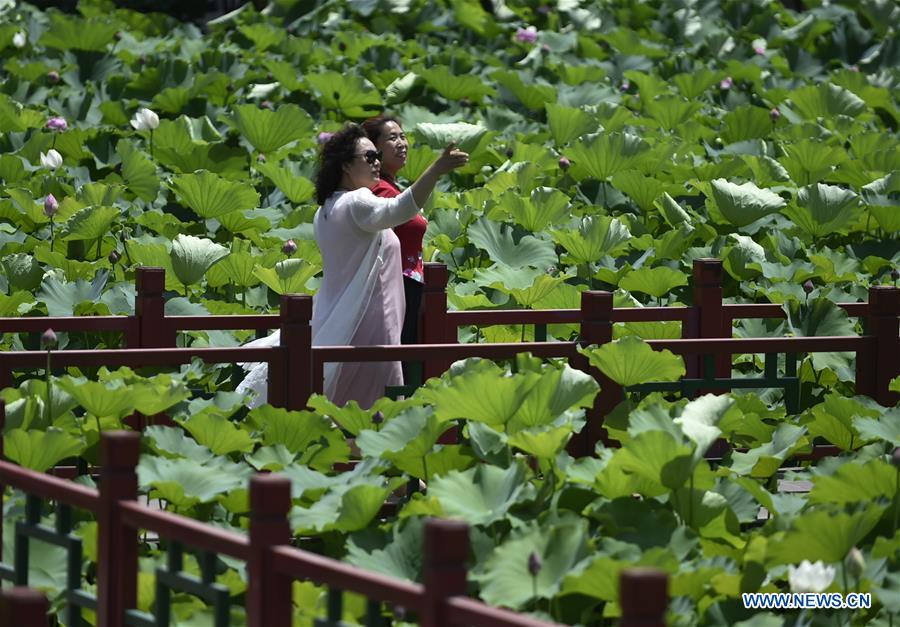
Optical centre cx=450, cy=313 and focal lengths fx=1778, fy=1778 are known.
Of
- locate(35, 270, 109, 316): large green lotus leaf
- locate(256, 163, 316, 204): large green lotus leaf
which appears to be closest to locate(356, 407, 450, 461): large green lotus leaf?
locate(35, 270, 109, 316): large green lotus leaf

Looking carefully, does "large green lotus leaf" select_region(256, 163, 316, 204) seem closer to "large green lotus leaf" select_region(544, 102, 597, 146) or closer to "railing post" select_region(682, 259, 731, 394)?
"large green lotus leaf" select_region(544, 102, 597, 146)

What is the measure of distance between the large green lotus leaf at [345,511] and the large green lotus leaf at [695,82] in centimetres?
686

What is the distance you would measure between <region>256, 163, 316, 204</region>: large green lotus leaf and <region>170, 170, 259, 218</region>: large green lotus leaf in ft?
1.83

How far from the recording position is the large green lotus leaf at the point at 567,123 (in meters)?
8.33

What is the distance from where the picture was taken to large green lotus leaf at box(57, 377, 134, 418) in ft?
12.1

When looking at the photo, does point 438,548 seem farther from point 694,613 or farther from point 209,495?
point 209,495

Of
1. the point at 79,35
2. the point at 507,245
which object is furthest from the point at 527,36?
the point at 507,245

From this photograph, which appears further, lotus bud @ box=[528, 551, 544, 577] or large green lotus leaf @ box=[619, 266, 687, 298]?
large green lotus leaf @ box=[619, 266, 687, 298]

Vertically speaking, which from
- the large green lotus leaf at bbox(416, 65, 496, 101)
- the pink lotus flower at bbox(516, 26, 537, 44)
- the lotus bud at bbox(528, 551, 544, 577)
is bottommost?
the lotus bud at bbox(528, 551, 544, 577)

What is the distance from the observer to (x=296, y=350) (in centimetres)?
418

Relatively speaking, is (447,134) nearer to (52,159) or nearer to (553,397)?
(52,159)

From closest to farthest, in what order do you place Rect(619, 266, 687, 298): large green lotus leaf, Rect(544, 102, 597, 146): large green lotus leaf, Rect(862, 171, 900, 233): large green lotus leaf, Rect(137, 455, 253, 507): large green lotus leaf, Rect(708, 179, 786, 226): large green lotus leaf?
Rect(137, 455, 253, 507): large green lotus leaf → Rect(619, 266, 687, 298): large green lotus leaf → Rect(708, 179, 786, 226): large green lotus leaf → Rect(862, 171, 900, 233): large green lotus leaf → Rect(544, 102, 597, 146): large green lotus leaf

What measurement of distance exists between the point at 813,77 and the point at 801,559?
336 inches

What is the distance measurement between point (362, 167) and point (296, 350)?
702 mm
